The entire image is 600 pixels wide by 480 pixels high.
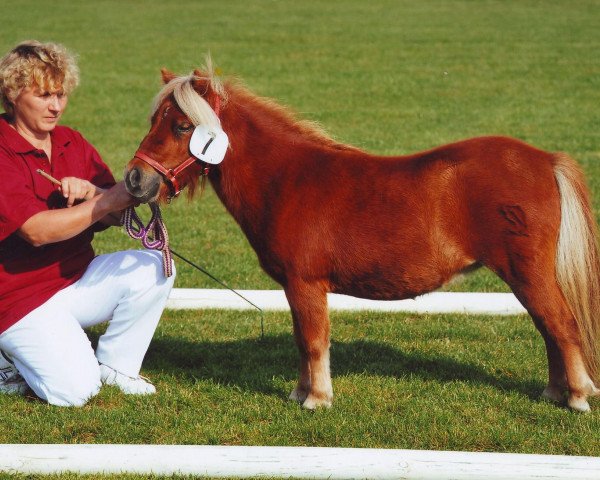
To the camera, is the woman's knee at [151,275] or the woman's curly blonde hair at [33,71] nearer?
the woman's curly blonde hair at [33,71]

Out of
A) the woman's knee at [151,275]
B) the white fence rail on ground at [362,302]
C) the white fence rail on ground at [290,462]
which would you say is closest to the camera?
the white fence rail on ground at [290,462]

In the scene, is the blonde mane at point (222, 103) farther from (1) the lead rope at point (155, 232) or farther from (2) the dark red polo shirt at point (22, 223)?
(2) the dark red polo shirt at point (22, 223)

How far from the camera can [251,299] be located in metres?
6.43

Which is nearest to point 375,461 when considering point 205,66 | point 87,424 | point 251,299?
point 87,424

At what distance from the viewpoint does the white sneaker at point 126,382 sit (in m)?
4.95

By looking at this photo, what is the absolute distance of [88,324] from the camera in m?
5.04

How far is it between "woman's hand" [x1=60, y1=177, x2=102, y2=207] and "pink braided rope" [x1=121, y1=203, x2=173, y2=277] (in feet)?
0.75

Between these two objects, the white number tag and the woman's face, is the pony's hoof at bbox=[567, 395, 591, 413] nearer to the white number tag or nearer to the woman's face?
the white number tag

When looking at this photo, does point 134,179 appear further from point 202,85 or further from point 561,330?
point 561,330

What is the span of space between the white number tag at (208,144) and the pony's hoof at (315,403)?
1418 mm

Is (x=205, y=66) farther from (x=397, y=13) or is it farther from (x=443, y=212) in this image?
(x=397, y=13)

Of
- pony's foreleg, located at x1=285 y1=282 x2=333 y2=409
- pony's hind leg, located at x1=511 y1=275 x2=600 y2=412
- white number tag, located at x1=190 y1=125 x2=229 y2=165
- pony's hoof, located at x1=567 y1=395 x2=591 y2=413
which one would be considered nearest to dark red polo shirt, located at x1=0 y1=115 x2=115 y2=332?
white number tag, located at x1=190 y1=125 x2=229 y2=165

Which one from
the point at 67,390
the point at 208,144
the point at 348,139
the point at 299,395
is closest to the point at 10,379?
the point at 67,390

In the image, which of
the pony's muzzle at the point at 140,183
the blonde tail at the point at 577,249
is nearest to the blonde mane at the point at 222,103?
the pony's muzzle at the point at 140,183
